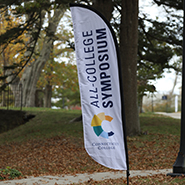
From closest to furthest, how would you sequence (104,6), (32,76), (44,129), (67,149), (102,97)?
(102,97), (67,149), (104,6), (44,129), (32,76)

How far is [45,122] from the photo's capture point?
60.6ft

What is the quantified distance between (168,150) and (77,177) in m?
4.95

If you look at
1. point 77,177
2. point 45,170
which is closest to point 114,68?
point 77,177

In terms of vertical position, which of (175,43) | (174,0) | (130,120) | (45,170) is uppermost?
(174,0)

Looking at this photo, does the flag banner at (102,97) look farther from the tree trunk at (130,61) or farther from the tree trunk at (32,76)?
the tree trunk at (32,76)

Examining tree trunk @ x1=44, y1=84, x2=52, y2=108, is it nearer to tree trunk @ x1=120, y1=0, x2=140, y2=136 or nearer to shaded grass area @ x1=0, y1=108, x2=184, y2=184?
shaded grass area @ x1=0, y1=108, x2=184, y2=184

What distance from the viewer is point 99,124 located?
216 inches

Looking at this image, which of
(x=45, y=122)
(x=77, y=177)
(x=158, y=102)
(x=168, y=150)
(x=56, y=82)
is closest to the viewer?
(x=77, y=177)

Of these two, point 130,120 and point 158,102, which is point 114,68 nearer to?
point 130,120

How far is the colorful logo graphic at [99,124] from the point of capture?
545cm

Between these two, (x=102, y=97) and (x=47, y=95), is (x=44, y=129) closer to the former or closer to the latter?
(x=102, y=97)

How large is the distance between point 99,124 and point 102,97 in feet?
1.65

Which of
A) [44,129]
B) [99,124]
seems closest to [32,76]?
[44,129]

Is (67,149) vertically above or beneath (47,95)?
beneath
